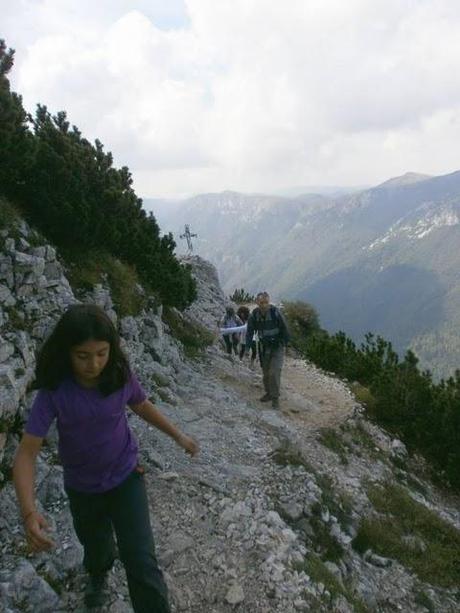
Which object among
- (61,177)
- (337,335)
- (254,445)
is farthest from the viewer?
(337,335)

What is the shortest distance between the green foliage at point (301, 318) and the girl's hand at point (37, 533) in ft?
89.9

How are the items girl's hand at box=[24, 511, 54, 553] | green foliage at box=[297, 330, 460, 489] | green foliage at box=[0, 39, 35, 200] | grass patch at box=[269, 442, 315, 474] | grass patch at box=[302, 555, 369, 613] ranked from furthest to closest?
1. green foliage at box=[297, 330, 460, 489]
2. green foliage at box=[0, 39, 35, 200]
3. grass patch at box=[269, 442, 315, 474]
4. grass patch at box=[302, 555, 369, 613]
5. girl's hand at box=[24, 511, 54, 553]

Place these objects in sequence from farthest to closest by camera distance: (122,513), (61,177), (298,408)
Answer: (298,408) < (61,177) < (122,513)

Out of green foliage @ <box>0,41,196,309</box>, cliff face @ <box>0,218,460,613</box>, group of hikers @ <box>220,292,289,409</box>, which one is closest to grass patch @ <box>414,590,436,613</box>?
cliff face @ <box>0,218,460,613</box>

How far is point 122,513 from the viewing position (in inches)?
149

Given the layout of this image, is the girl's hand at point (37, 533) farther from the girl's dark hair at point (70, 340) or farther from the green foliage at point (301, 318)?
the green foliage at point (301, 318)

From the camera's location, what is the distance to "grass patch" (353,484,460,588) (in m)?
7.98

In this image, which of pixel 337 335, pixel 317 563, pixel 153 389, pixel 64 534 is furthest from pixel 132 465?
pixel 337 335

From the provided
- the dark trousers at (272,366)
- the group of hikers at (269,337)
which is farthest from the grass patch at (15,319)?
the dark trousers at (272,366)

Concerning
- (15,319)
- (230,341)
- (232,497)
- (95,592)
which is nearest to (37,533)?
(95,592)

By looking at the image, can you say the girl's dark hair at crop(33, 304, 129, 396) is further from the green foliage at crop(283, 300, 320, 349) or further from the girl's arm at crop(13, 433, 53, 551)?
the green foliage at crop(283, 300, 320, 349)

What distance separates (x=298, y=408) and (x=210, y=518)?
6.53 metres

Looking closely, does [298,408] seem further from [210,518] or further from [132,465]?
[132,465]

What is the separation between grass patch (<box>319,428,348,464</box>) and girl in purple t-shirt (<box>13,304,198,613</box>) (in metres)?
7.88
